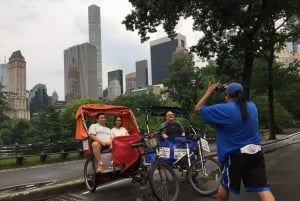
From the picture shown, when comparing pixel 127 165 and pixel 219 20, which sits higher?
pixel 219 20

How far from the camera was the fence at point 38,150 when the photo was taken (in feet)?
68.5

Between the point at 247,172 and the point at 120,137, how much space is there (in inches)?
180

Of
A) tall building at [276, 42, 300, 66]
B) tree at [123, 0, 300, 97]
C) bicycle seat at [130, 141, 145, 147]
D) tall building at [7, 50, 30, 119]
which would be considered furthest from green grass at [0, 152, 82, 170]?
tall building at [7, 50, 30, 119]

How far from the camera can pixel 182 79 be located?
8169cm

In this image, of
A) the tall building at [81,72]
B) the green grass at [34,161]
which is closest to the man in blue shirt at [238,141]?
the green grass at [34,161]

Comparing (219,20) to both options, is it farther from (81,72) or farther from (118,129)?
(81,72)

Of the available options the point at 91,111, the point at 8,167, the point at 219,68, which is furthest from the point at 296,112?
the point at 91,111

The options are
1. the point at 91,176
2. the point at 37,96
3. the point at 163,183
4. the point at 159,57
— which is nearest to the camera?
the point at 163,183

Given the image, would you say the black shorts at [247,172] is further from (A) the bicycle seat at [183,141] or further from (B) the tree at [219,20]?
(B) the tree at [219,20]

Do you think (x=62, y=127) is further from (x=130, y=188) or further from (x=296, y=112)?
(x=130, y=188)

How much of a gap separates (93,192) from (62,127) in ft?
232

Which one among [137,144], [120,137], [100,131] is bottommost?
[137,144]

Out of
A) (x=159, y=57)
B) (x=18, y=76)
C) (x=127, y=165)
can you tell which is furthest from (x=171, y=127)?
(x=159, y=57)

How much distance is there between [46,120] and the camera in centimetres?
7781
